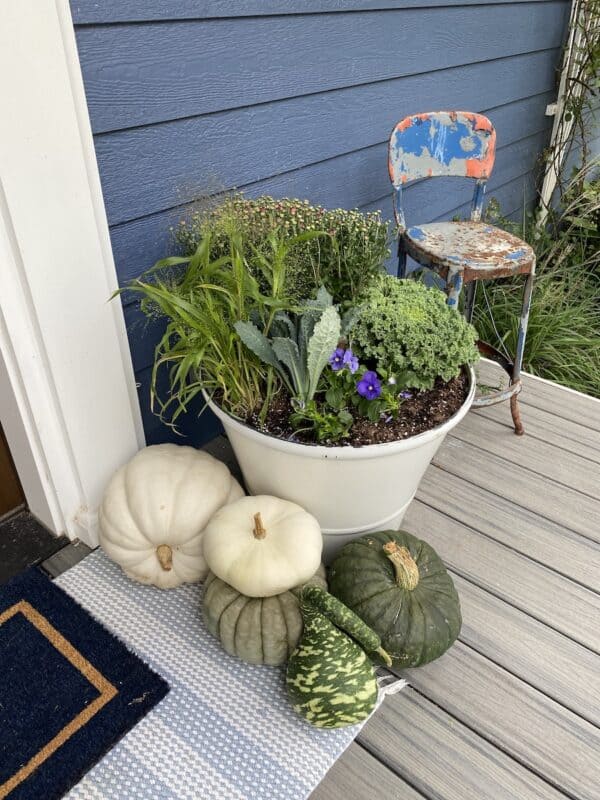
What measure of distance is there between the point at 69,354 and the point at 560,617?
4.30 feet

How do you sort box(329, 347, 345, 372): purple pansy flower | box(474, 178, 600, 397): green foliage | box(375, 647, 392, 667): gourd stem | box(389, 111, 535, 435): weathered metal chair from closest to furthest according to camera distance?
box(375, 647, 392, 667): gourd stem < box(329, 347, 345, 372): purple pansy flower < box(389, 111, 535, 435): weathered metal chair < box(474, 178, 600, 397): green foliage

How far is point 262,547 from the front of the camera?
4.09 ft

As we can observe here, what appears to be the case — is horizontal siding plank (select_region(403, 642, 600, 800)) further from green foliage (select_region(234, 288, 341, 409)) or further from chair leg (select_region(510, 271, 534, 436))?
Answer: chair leg (select_region(510, 271, 534, 436))

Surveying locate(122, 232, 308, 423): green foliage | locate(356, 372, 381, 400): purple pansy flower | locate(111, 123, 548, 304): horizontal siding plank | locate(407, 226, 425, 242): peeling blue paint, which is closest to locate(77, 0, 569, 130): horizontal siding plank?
locate(111, 123, 548, 304): horizontal siding plank

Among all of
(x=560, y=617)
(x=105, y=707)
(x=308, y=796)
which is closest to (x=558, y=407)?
(x=560, y=617)

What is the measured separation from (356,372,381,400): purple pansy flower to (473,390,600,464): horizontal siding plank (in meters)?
0.96

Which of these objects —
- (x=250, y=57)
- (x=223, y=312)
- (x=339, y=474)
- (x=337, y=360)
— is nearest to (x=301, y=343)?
(x=337, y=360)

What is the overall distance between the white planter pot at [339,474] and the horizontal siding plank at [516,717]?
1.16ft

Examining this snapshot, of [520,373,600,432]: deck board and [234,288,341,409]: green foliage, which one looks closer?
[234,288,341,409]: green foliage

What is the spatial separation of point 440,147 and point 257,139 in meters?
0.78

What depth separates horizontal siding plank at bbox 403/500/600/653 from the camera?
1.45 meters

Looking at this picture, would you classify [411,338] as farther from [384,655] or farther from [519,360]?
[519,360]

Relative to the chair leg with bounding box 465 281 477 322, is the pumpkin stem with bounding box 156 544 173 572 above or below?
below

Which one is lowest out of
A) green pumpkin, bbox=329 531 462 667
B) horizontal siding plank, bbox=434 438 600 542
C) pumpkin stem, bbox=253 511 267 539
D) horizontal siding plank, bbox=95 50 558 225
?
horizontal siding plank, bbox=434 438 600 542
